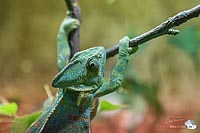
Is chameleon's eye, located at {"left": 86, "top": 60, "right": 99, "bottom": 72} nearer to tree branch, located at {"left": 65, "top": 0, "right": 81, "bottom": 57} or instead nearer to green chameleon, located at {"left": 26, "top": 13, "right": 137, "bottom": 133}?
green chameleon, located at {"left": 26, "top": 13, "right": 137, "bottom": 133}

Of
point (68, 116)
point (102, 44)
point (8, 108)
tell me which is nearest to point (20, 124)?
point (8, 108)

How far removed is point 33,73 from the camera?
3.11m

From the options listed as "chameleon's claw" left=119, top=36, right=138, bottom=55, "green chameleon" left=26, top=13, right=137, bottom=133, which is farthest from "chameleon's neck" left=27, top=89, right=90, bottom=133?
"chameleon's claw" left=119, top=36, right=138, bottom=55

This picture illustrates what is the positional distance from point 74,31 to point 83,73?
1.46 ft

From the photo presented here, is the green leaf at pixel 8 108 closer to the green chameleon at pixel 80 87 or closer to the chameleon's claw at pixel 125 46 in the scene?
the green chameleon at pixel 80 87

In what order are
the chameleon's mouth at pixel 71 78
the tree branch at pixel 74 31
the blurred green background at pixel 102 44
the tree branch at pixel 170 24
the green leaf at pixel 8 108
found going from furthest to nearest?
the blurred green background at pixel 102 44 < the tree branch at pixel 74 31 < the green leaf at pixel 8 108 < the chameleon's mouth at pixel 71 78 < the tree branch at pixel 170 24

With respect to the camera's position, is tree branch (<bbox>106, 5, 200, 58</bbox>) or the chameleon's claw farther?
the chameleon's claw

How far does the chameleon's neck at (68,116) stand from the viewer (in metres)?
0.98

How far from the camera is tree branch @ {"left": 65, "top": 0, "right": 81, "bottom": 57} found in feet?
4.38

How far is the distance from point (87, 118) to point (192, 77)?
5.51 ft

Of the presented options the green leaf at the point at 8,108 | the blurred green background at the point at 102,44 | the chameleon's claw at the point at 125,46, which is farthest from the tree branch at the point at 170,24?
the blurred green background at the point at 102,44

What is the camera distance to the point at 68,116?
985 millimetres

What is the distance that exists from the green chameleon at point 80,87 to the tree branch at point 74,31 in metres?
0.34

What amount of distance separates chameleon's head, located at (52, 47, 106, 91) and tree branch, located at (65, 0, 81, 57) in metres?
0.35
